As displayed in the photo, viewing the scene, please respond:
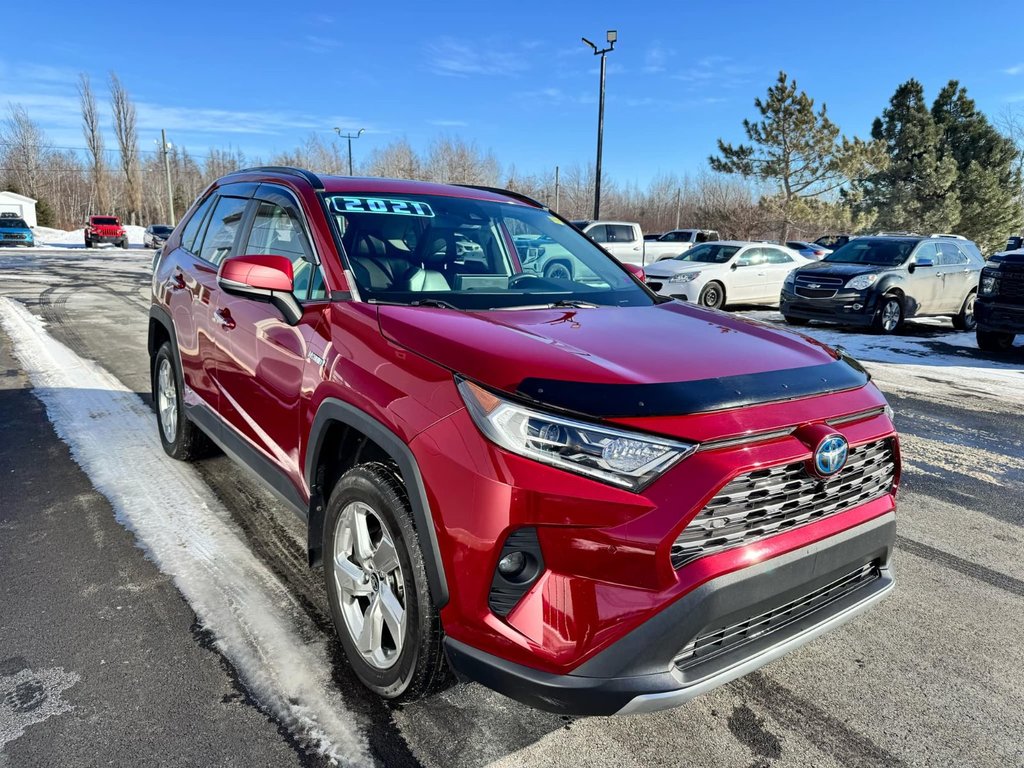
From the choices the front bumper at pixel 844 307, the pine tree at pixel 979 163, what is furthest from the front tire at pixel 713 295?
the pine tree at pixel 979 163

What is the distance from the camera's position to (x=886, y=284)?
11648 millimetres

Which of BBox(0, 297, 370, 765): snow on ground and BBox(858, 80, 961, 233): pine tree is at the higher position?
BBox(858, 80, 961, 233): pine tree

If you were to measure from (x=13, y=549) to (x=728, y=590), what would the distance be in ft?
11.1

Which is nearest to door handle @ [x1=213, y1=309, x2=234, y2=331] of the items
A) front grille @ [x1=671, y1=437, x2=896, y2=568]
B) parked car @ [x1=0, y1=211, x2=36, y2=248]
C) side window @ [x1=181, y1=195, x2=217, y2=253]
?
side window @ [x1=181, y1=195, x2=217, y2=253]

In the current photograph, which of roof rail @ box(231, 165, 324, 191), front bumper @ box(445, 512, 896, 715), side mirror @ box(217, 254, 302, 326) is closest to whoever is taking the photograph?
front bumper @ box(445, 512, 896, 715)

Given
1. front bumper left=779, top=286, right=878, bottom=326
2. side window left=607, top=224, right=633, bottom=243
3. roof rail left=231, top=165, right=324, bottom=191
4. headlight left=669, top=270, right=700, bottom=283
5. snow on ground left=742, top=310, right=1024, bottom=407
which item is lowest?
snow on ground left=742, top=310, right=1024, bottom=407

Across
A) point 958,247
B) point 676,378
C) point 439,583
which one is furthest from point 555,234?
point 958,247

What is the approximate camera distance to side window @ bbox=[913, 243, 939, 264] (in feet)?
40.1

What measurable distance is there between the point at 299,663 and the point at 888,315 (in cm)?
1199

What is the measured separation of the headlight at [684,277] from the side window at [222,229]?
11682mm

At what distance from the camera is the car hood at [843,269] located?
11742 millimetres

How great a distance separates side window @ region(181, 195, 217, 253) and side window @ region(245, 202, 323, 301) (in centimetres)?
110

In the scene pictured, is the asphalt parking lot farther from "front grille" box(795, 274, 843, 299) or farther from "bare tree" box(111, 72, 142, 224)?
"bare tree" box(111, 72, 142, 224)

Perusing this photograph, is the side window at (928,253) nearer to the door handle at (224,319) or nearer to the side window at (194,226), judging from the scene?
the side window at (194,226)
